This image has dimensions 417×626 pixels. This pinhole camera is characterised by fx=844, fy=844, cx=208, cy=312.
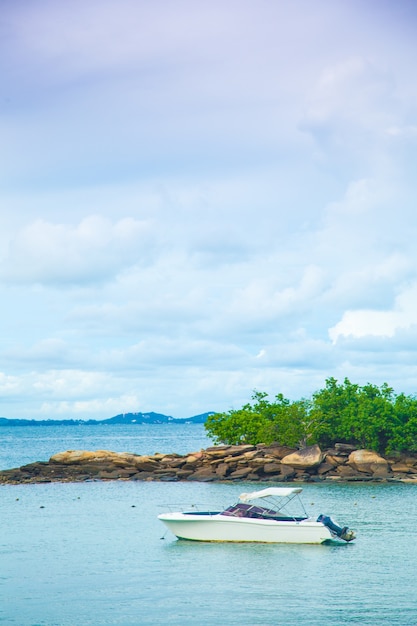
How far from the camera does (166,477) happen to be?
6975 centimetres

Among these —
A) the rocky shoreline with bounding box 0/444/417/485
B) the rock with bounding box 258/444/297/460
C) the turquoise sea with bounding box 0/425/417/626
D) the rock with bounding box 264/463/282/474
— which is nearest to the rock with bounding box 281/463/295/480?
the rocky shoreline with bounding box 0/444/417/485

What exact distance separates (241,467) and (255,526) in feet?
92.7

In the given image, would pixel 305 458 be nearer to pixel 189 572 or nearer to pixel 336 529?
pixel 336 529

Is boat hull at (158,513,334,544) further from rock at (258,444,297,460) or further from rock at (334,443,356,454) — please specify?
rock at (334,443,356,454)

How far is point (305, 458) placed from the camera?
67.2 m

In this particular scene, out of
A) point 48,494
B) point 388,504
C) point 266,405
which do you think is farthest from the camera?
point 266,405

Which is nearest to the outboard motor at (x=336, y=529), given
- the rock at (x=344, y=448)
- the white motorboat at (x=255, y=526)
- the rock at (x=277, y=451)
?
the white motorboat at (x=255, y=526)

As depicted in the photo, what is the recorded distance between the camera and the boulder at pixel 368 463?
66.6m

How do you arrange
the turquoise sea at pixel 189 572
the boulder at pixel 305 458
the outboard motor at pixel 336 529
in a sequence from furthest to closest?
the boulder at pixel 305 458, the outboard motor at pixel 336 529, the turquoise sea at pixel 189 572

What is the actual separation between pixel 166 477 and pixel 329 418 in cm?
1495

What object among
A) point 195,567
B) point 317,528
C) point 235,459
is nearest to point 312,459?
point 235,459

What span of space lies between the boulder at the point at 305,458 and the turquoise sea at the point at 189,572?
36.1 feet

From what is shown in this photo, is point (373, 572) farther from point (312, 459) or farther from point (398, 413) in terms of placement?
point (398, 413)

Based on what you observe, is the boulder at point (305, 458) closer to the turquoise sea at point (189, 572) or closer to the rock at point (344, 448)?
the rock at point (344, 448)
